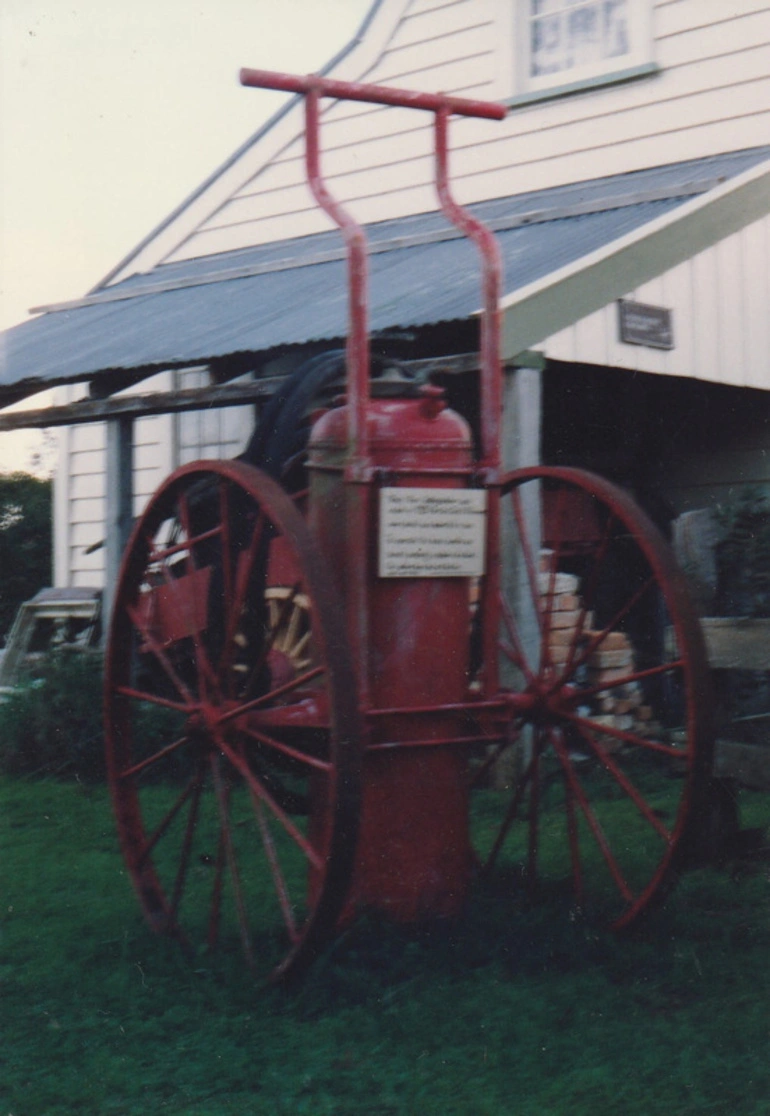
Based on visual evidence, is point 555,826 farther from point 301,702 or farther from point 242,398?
point 242,398

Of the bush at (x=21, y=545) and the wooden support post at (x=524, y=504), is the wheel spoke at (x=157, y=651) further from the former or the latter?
the bush at (x=21, y=545)

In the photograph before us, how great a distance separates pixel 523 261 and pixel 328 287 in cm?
154

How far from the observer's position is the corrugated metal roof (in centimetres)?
712

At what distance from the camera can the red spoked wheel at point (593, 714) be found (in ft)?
12.3

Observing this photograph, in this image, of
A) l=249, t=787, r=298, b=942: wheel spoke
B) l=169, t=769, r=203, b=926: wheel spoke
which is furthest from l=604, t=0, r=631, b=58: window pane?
l=249, t=787, r=298, b=942: wheel spoke

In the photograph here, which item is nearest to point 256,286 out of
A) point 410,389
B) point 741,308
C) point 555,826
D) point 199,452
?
point 199,452

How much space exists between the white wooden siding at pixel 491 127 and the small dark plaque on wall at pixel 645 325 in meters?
1.99

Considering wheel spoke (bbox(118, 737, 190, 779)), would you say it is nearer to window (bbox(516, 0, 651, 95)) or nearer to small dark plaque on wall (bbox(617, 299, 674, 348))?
small dark plaque on wall (bbox(617, 299, 674, 348))

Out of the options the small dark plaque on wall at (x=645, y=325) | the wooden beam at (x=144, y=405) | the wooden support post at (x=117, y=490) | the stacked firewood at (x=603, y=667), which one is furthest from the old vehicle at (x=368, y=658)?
the wooden support post at (x=117, y=490)

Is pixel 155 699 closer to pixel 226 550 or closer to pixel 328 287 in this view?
pixel 226 550

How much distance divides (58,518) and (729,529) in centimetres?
795

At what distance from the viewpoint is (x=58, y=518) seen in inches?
466

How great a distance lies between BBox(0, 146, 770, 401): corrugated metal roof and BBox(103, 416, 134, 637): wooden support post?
0.42 metres

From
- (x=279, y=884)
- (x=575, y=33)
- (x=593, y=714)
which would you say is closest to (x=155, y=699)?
(x=279, y=884)
